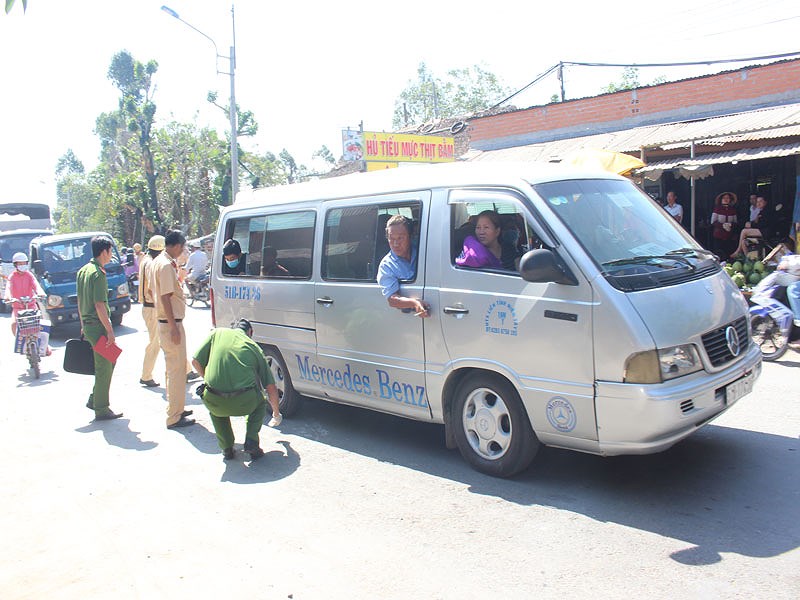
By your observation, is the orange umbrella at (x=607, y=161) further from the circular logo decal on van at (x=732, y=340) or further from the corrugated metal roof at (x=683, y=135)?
the circular logo decal on van at (x=732, y=340)

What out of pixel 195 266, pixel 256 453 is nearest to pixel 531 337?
pixel 256 453

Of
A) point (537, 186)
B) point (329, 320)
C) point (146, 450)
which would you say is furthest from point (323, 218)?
point (146, 450)

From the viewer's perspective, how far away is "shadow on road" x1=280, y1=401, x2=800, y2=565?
12.4ft

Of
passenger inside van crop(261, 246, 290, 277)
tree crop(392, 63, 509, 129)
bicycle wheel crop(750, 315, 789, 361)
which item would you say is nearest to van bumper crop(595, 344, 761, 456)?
passenger inside van crop(261, 246, 290, 277)

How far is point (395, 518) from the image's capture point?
4.30 m

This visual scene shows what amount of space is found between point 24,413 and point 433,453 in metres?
5.07

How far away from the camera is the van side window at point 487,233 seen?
15.2ft

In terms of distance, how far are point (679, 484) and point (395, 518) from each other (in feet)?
6.11

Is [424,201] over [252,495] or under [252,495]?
over

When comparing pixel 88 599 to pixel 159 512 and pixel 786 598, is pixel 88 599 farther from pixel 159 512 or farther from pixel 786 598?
pixel 786 598

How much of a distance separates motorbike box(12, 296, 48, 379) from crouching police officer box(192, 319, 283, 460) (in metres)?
5.28

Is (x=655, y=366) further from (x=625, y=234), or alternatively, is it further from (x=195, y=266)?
(x=195, y=266)

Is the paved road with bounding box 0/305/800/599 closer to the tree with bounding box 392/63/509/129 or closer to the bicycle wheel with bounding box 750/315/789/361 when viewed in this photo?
the bicycle wheel with bounding box 750/315/789/361

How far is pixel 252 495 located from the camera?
4.87 metres
